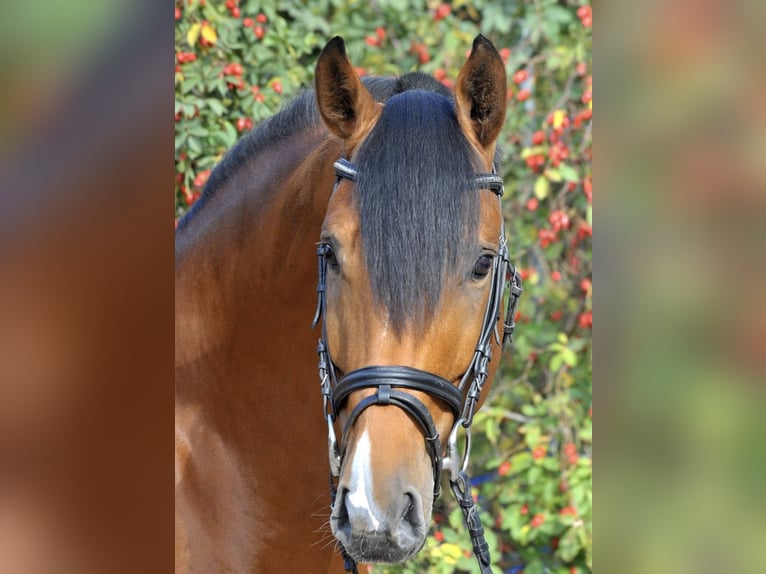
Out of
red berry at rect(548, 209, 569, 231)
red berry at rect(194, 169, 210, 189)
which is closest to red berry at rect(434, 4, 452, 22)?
red berry at rect(548, 209, 569, 231)

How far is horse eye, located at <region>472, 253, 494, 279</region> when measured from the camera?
5.75ft

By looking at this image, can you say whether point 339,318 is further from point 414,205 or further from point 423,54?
point 423,54

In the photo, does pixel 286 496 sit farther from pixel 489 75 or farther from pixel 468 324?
pixel 489 75

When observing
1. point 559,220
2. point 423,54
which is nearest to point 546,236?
point 559,220

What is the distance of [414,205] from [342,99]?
397 millimetres

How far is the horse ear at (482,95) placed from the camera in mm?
1820

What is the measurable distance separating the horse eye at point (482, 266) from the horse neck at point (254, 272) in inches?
19.2

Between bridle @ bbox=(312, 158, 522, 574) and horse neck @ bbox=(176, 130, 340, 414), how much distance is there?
0.87ft

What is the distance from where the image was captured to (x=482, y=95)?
1.86 meters
